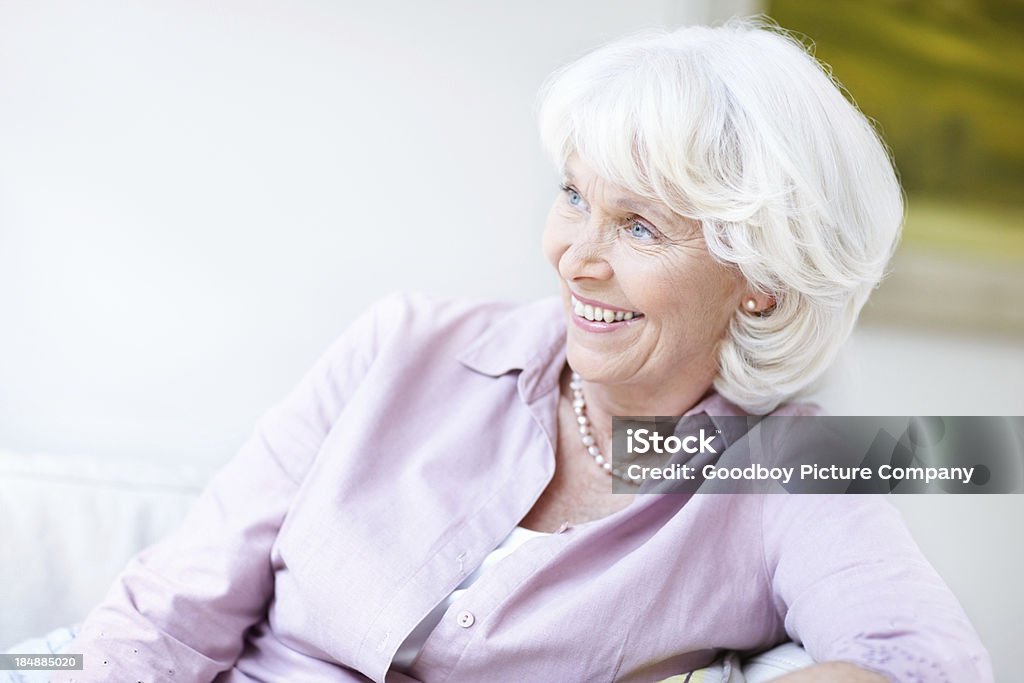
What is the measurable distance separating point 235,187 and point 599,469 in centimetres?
101

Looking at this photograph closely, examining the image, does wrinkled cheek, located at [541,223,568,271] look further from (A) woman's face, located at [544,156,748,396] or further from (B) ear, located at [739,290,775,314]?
(B) ear, located at [739,290,775,314]

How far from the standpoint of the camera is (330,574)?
4.66 feet

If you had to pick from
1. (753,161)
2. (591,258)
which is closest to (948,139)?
(753,161)

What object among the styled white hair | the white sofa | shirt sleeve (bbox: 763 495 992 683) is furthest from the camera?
the white sofa

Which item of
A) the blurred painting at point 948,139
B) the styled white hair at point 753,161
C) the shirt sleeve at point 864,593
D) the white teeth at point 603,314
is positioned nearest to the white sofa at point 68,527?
the white teeth at point 603,314

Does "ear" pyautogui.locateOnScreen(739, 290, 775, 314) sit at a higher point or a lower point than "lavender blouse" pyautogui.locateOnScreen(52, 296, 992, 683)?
higher

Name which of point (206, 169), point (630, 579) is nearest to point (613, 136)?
point (630, 579)

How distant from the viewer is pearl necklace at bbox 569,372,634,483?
1557 millimetres

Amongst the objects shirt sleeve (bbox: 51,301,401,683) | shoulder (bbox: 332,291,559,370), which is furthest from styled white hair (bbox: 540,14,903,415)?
shirt sleeve (bbox: 51,301,401,683)

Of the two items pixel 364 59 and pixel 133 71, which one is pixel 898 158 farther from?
pixel 133 71

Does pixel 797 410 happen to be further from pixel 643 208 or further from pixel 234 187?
pixel 234 187

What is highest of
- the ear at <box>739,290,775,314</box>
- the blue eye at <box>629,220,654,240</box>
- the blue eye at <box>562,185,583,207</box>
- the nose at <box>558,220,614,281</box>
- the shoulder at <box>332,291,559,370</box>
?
the blue eye at <box>562,185,583,207</box>

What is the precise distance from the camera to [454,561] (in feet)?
4.67

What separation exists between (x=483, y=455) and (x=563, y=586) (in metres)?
0.23
